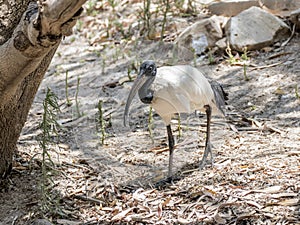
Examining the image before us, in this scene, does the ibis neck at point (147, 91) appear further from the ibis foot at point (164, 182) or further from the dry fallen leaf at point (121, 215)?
the dry fallen leaf at point (121, 215)

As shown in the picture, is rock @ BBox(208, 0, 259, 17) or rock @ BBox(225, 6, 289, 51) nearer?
rock @ BBox(225, 6, 289, 51)

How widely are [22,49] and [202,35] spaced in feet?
12.9

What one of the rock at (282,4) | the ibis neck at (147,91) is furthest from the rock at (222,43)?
the ibis neck at (147,91)

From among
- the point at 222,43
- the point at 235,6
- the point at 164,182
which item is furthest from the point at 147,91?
the point at 235,6

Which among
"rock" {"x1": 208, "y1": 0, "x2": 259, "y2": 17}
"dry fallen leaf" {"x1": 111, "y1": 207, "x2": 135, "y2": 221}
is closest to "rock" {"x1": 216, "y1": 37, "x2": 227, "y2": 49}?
"rock" {"x1": 208, "y1": 0, "x2": 259, "y2": 17}

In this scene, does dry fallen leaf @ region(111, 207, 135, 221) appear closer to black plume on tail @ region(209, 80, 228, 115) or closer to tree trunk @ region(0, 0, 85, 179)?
tree trunk @ region(0, 0, 85, 179)

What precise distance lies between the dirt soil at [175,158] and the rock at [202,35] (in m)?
0.17

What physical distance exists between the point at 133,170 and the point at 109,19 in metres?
4.13

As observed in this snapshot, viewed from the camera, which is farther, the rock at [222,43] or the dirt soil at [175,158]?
the rock at [222,43]

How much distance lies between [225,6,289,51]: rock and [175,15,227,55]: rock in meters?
0.15

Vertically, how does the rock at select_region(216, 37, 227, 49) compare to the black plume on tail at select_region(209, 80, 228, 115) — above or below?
below

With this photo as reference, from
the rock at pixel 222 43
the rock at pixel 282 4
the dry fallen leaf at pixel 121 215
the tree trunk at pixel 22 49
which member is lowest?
the rock at pixel 222 43

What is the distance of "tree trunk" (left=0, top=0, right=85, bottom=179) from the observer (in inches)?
102

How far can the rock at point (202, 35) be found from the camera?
6.59 m
